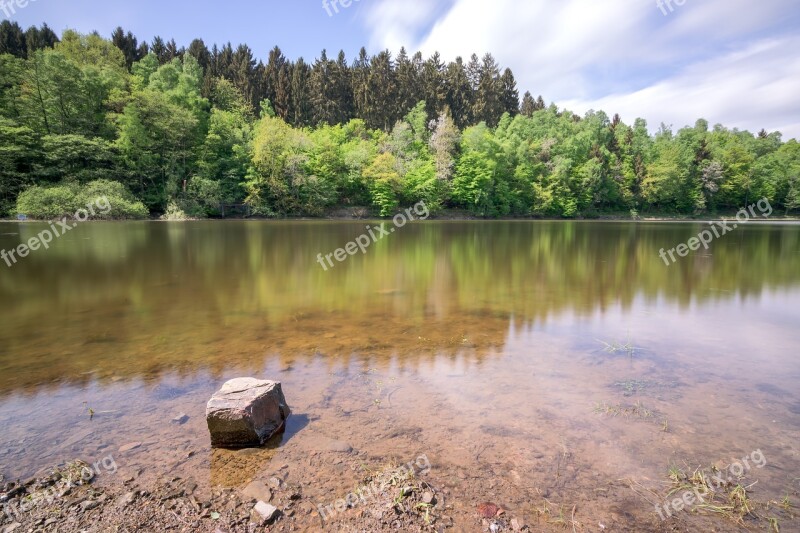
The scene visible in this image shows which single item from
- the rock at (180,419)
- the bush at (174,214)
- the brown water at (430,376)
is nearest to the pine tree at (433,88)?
the bush at (174,214)

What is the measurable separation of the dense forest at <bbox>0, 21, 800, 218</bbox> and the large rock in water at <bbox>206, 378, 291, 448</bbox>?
169 ft

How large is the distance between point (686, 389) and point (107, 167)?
62967 millimetres

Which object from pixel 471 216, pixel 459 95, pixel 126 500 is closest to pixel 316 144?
pixel 471 216

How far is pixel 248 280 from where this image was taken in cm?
1314

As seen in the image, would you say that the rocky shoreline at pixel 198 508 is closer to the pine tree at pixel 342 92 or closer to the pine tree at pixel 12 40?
the pine tree at pixel 342 92

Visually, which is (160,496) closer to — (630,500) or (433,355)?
(630,500)

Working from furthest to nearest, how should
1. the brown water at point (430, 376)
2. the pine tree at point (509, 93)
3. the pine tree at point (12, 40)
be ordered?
the pine tree at point (509, 93) < the pine tree at point (12, 40) < the brown water at point (430, 376)

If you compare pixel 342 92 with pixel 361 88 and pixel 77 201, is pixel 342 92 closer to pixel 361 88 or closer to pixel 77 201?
pixel 361 88

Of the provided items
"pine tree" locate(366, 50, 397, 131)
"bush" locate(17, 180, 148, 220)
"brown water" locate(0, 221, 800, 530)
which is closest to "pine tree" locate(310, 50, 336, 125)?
"pine tree" locate(366, 50, 397, 131)

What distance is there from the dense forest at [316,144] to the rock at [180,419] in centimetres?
5080

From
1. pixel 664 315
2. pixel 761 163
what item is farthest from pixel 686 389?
pixel 761 163

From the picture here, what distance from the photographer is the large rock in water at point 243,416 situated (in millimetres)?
3920

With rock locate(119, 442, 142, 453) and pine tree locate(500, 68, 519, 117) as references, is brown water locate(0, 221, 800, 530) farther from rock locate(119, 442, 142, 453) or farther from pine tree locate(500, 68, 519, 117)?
pine tree locate(500, 68, 519, 117)

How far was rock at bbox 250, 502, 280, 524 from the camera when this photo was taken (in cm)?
303
